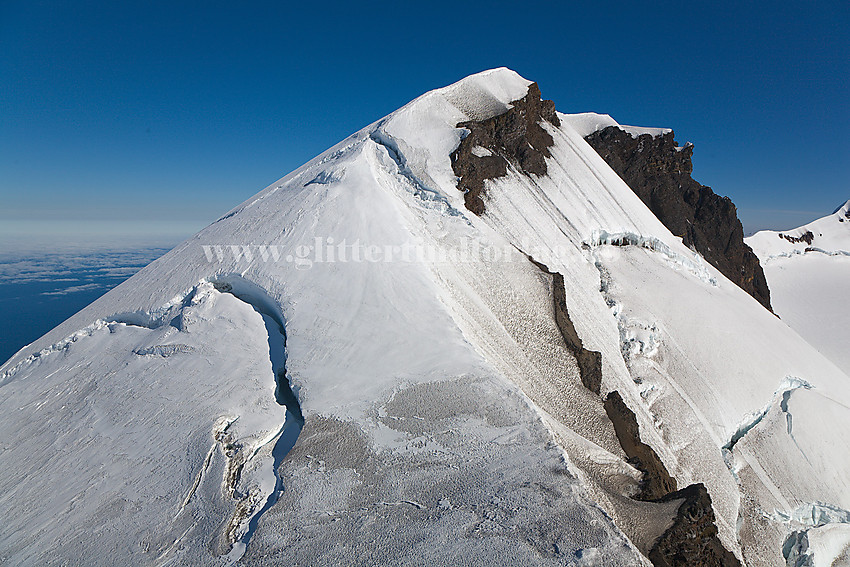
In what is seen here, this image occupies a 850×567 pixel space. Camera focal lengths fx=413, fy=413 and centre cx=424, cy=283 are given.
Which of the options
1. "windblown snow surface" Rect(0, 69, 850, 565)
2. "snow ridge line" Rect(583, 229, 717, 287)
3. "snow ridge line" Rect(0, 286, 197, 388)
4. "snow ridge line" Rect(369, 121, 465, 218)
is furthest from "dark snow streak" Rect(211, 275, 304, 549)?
"snow ridge line" Rect(583, 229, 717, 287)

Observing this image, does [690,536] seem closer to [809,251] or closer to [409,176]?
[409,176]

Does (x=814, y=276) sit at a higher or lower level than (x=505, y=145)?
lower

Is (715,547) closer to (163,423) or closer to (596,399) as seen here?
(596,399)

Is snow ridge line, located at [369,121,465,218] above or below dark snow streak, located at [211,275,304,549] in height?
above

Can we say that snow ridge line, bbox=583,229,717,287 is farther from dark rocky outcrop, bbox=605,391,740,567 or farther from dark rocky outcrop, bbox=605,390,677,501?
dark rocky outcrop, bbox=605,391,740,567

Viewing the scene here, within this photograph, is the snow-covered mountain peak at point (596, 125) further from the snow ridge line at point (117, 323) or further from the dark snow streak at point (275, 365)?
the snow ridge line at point (117, 323)

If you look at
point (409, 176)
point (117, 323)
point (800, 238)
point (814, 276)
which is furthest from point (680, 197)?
point (117, 323)
